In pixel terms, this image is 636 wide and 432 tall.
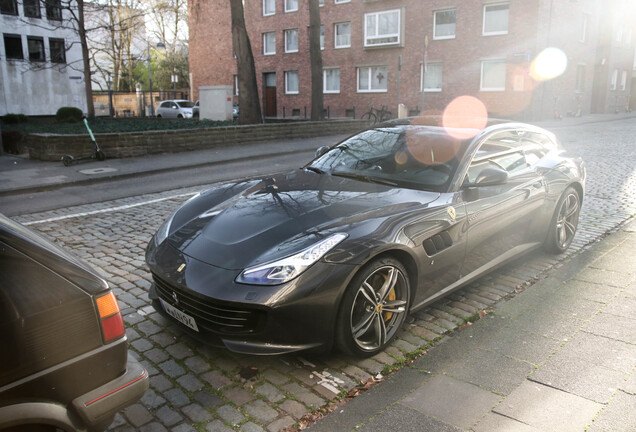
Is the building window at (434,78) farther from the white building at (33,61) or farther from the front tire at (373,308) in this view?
the front tire at (373,308)

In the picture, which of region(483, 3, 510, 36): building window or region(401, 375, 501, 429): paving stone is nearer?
region(401, 375, 501, 429): paving stone

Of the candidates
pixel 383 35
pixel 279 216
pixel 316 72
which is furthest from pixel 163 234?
pixel 383 35

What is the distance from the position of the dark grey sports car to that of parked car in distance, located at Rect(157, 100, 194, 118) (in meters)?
33.0

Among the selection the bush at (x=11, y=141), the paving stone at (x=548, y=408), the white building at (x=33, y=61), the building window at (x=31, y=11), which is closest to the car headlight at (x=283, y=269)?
the paving stone at (x=548, y=408)

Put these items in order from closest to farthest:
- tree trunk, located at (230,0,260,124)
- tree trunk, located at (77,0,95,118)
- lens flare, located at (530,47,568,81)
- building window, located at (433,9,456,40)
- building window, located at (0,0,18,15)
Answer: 1. tree trunk, located at (230,0,260,124)
2. tree trunk, located at (77,0,95,118)
3. lens flare, located at (530,47,568,81)
4. building window, located at (433,9,456,40)
5. building window, located at (0,0,18,15)

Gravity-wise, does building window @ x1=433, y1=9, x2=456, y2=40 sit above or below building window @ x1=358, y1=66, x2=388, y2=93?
above

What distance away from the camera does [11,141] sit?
52.2 feet

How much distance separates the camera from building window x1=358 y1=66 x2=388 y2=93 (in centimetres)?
3541

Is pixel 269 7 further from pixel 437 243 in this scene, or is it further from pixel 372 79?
pixel 437 243

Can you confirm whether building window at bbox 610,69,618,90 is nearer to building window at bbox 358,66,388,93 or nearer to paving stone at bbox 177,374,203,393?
building window at bbox 358,66,388,93

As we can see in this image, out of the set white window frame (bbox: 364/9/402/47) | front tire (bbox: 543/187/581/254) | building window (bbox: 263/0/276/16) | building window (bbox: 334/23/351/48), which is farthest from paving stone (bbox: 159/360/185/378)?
building window (bbox: 263/0/276/16)

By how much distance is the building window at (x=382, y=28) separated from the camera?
34094 mm

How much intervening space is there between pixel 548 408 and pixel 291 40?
4030 centimetres

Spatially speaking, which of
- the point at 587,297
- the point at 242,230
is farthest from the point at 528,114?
the point at 242,230
